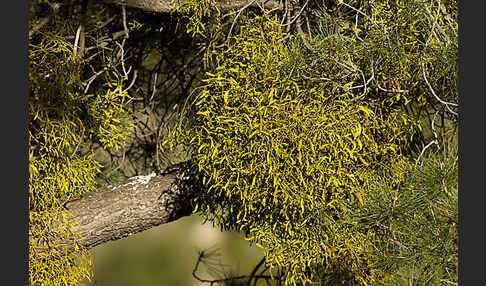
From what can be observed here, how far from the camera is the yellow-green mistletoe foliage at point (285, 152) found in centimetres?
90

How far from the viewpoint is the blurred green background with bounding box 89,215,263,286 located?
6.16 feet

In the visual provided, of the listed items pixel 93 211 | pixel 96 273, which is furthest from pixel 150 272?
pixel 93 211

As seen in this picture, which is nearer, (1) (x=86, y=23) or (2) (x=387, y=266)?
(2) (x=387, y=266)

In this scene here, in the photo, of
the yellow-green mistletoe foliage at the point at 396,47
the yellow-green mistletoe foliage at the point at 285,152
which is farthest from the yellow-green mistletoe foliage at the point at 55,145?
the yellow-green mistletoe foliage at the point at 396,47

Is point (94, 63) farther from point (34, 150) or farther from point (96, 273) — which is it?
point (96, 273)

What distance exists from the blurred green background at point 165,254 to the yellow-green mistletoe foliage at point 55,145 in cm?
77

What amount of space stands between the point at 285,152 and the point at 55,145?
20.9 inches

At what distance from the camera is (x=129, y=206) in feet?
3.83

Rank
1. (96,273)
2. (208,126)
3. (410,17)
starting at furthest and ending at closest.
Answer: (96,273)
(410,17)
(208,126)

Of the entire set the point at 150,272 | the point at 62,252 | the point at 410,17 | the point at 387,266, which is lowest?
the point at 150,272

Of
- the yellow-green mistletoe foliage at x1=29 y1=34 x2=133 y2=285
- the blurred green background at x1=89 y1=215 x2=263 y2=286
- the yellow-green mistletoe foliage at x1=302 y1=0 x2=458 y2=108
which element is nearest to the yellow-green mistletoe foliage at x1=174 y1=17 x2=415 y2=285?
the yellow-green mistletoe foliage at x1=302 y1=0 x2=458 y2=108

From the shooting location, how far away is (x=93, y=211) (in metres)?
1.15

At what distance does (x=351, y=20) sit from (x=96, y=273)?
1.24 m

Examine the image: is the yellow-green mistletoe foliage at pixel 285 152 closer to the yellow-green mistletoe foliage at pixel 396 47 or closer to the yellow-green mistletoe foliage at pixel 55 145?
the yellow-green mistletoe foliage at pixel 396 47
